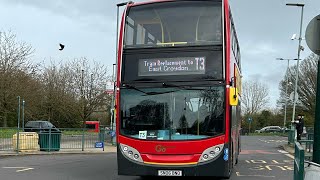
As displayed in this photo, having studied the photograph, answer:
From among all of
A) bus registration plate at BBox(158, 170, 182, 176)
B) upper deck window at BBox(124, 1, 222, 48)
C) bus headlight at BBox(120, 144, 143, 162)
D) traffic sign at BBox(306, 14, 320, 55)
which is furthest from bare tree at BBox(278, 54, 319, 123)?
traffic sign at BBox(306, 14, 320, 55)

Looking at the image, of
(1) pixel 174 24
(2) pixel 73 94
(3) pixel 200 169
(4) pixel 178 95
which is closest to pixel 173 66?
(4) pixel 178 95

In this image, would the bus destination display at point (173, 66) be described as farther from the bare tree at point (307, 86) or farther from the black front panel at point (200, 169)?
the bare tree at point (307, 86)

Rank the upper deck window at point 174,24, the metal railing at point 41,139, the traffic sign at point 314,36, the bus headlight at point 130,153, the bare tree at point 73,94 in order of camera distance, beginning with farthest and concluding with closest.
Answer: the bare tree at point 73,94, the metal railing at point 41,139, the upper deck window at point 174,24, the bus headlight at point 130,153, the traffic sign at point 314,36

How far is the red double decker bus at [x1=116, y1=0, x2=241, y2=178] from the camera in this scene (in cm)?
970

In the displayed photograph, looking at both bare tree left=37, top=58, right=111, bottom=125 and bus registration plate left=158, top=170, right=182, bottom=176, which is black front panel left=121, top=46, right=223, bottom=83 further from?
bare tree left=37, top=58, right=111, bottom=125

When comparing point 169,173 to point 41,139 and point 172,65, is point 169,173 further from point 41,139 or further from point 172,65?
point 41,139

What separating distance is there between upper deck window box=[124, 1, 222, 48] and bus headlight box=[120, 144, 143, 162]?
2.41 m

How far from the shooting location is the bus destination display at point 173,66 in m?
9.94

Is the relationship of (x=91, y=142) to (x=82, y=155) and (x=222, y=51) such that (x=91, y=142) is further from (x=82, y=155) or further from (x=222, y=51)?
(x=222, y=51)

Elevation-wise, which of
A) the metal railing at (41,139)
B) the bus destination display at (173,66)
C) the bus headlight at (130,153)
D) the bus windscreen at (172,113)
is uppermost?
the bus destination display at (173,66)

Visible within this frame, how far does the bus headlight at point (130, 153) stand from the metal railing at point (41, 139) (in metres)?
10.6

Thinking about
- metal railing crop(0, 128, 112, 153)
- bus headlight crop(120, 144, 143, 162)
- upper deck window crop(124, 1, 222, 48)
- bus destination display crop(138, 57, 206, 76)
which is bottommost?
metal railing crop(0, 128, 112, 153)

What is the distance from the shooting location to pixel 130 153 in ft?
32.6

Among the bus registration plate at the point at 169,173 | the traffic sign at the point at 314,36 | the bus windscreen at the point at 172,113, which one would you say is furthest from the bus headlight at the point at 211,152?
the traffic sign at the point at 314,36
